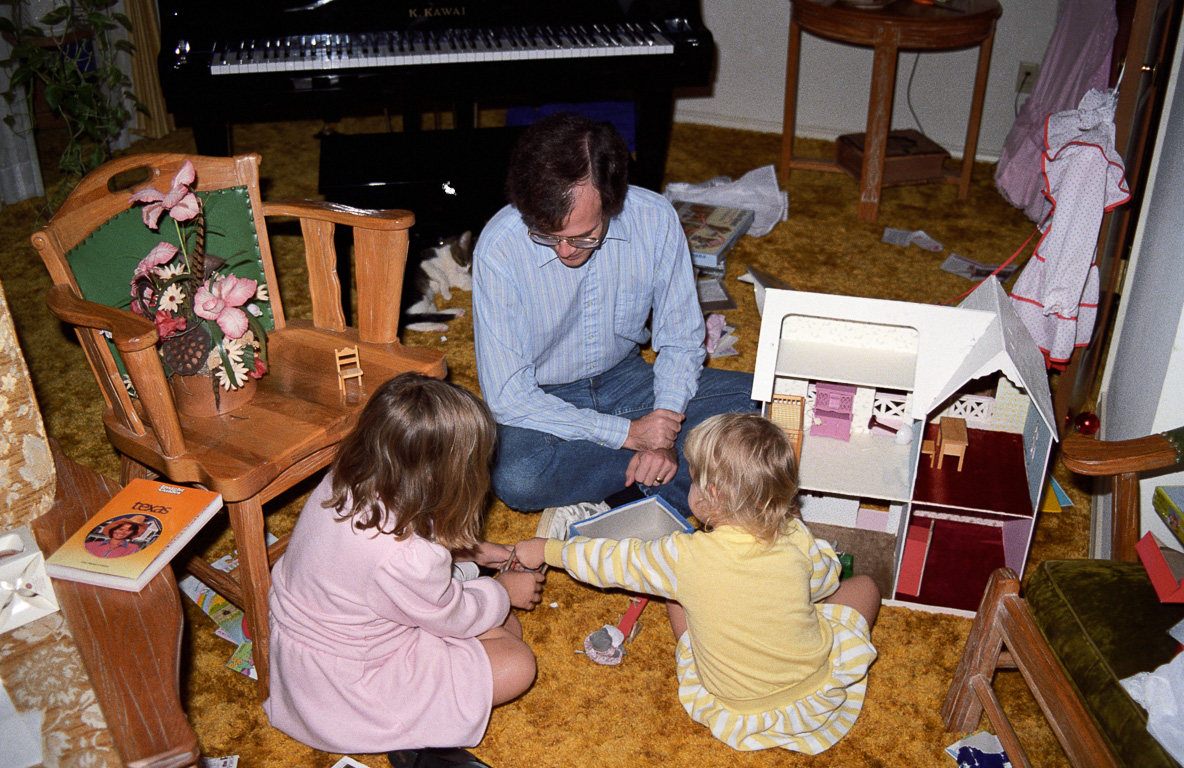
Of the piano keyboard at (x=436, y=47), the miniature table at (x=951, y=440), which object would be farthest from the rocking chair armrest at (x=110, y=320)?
the miniature table at (x=951, y=440)

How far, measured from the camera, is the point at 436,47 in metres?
2.63

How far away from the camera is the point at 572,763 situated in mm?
1715

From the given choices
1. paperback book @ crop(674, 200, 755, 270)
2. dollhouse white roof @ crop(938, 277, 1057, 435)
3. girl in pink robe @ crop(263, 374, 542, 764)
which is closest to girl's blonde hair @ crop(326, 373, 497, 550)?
girl in pink robe @ crop(263, 374, 542, 764)

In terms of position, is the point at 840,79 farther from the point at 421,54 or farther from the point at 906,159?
the point at 421,54

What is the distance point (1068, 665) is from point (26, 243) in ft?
11.3

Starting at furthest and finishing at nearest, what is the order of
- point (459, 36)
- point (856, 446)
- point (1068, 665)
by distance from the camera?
point (459, 36), point (856, 446), point (1068, 665)

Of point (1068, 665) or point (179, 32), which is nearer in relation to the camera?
point (1068, 665)

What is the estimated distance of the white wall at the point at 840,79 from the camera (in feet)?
12.5

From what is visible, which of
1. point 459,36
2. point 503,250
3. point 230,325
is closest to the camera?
point 230,325

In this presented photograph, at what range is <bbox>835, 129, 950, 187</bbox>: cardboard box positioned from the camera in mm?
3691

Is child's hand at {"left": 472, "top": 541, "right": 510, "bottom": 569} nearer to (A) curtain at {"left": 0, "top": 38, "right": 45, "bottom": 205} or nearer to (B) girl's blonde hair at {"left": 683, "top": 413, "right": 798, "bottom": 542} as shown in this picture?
(B) girl's blonde hair at {"left": 683, "top": 413, "right": 798, "bottom": 542}

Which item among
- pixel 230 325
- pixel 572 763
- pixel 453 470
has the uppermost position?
pixel 230 325

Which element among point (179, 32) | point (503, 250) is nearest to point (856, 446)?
point (503, 250)

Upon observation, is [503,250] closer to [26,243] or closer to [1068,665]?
[1068,665]
